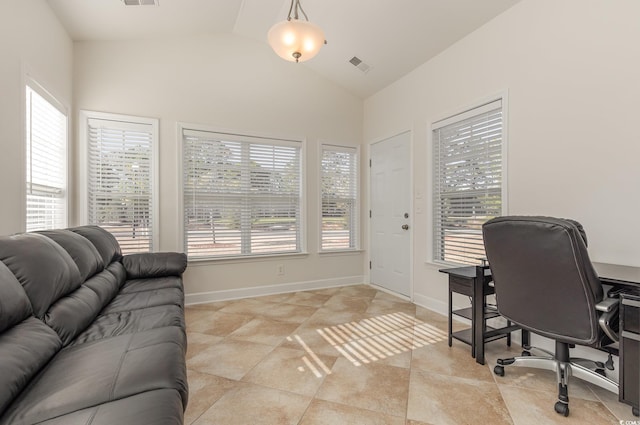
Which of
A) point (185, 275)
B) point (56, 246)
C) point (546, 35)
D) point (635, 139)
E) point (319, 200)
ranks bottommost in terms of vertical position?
point (185, 275)

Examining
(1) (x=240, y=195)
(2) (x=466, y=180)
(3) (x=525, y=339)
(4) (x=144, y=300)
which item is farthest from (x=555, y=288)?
(1) (x=240, y=195)

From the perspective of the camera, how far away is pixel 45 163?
2.68m

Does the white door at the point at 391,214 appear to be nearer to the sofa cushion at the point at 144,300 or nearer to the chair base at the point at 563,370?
the chair base at the point at 563,370

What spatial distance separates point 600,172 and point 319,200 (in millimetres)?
2958

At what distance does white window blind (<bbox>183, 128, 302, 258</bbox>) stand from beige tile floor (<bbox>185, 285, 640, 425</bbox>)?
104 centimetres

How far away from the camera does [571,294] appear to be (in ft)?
5.31

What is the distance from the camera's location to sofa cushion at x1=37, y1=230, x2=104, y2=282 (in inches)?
75.6

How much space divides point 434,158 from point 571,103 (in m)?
1.33

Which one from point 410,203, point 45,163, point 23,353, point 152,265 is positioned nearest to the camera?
point 23,353

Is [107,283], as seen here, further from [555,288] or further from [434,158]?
[434,158]

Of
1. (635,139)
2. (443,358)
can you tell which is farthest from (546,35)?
(443,358)

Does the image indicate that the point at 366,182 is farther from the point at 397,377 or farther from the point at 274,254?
the point at 397,377

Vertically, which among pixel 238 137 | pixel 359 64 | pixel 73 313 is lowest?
pixel 73 313

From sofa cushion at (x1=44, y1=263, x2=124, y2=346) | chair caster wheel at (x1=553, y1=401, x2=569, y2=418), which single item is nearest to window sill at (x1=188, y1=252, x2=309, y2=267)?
sofa cushion at (x1=44, y1=263, x2=124, y2=346)
